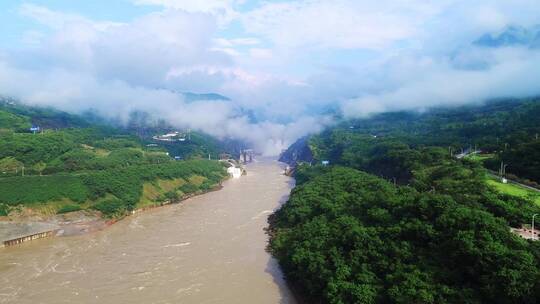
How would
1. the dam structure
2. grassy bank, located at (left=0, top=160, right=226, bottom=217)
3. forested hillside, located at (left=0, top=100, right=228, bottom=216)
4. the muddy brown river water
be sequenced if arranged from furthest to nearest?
forested hillside, located at (left=0, top=100, right=228, bottom=216), grassy bank, located at (left=0, top=160, right=226, bottom=217), the dam structure, the muddy brown river water

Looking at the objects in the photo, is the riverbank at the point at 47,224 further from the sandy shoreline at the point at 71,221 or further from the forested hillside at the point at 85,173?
the forested hillside at the point at 85,173

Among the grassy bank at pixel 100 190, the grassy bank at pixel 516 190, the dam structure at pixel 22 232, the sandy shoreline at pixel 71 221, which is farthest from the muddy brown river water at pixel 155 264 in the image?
the grassy bank at pixel 516 190

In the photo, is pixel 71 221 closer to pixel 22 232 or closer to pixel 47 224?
pixel 47 224

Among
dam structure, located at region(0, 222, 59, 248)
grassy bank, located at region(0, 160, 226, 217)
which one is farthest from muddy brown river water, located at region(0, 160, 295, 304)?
grassy bank, located at region(0, 160, 226, 217)

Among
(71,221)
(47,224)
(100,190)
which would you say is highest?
(100,190)

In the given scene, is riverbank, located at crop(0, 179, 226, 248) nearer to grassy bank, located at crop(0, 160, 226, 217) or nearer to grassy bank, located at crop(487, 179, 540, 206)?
grassy bank, located at crop(0, 160, 226, 217)

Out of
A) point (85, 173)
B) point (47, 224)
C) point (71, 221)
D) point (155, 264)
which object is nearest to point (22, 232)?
point (47, 224)

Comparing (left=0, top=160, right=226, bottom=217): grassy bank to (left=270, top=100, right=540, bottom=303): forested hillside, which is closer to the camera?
(left=270, top=100, right=540, bottom=303): forested hillside
